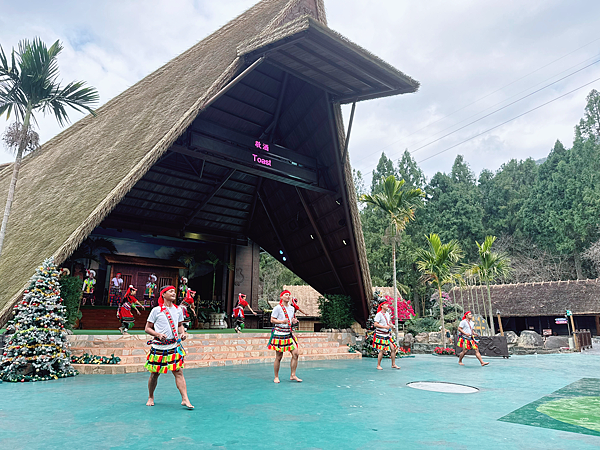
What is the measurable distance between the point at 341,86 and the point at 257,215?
375 inches

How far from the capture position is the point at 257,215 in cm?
1988

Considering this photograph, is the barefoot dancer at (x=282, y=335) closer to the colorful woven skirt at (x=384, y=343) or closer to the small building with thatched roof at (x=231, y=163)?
the colorful woven skirt at (x=384, y=343)

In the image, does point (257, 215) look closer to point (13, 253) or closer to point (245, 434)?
point (13, 253)

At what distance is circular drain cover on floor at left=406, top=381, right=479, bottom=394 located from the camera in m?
6.36

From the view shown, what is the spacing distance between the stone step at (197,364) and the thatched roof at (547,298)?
15.8 metres

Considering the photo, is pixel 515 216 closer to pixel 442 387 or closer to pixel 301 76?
pixel 301 76

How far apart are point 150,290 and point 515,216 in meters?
37.8

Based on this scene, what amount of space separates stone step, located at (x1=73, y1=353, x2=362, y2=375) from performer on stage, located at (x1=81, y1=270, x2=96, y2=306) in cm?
866

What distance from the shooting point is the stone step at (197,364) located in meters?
8.18

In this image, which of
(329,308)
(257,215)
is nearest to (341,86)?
(329,308)

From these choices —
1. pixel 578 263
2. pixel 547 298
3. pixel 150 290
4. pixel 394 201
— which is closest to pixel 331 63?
pixel 394 201

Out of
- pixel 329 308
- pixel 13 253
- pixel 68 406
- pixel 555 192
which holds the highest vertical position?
pixel 555 192

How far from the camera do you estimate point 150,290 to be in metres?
17.7

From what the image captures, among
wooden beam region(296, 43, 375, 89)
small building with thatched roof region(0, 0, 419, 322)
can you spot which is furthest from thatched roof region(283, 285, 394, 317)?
wooden beam region(296, 43, 375, 89)
